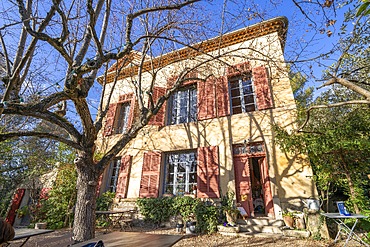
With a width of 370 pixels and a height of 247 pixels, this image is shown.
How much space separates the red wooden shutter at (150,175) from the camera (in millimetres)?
6597

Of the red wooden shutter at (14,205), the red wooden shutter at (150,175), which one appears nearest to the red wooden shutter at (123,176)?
the red wooden shutter at (150,175)

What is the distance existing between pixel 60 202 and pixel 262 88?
27.1 feet

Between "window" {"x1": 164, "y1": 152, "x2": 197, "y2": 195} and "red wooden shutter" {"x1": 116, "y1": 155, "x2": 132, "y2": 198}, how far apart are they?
1.52m

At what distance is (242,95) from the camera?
23.0ft

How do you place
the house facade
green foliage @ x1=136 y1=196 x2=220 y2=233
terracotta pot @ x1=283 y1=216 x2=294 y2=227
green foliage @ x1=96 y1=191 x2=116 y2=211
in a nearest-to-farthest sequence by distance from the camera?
1. terracotta pot @ x1=283 y1=216 x2=294 y2=227
2. green foliage @ x1=136 y1=196 x2=220 y2=233
3. the house facade
4. green foliage @ x1=96 y1=191 x2=116 y2=211

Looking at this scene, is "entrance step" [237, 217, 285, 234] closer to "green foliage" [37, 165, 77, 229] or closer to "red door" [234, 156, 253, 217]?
"red door" [234, 156, 253, 217]

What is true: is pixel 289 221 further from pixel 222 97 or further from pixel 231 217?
pixel 222 97

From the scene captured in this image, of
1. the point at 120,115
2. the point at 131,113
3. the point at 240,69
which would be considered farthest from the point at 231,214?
the point at 120,115

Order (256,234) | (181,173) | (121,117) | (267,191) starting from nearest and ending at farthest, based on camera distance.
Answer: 1. (256,234)
2. (267,191)
3. (181,173)
4. (121,117)

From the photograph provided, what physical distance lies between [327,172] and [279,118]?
1.94 meters

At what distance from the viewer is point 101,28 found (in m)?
4.29

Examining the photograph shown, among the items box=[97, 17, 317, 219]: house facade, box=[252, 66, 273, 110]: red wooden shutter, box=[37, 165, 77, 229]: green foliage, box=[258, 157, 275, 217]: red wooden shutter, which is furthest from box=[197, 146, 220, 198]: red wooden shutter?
box=[37, 165, 77, 229]: green foliage

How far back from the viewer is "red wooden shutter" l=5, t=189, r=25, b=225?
7702mm

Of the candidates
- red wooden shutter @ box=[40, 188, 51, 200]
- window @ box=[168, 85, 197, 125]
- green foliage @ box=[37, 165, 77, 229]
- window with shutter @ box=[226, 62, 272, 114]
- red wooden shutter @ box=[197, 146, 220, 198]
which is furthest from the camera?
window @ box=[168, 85, 197, 125]
